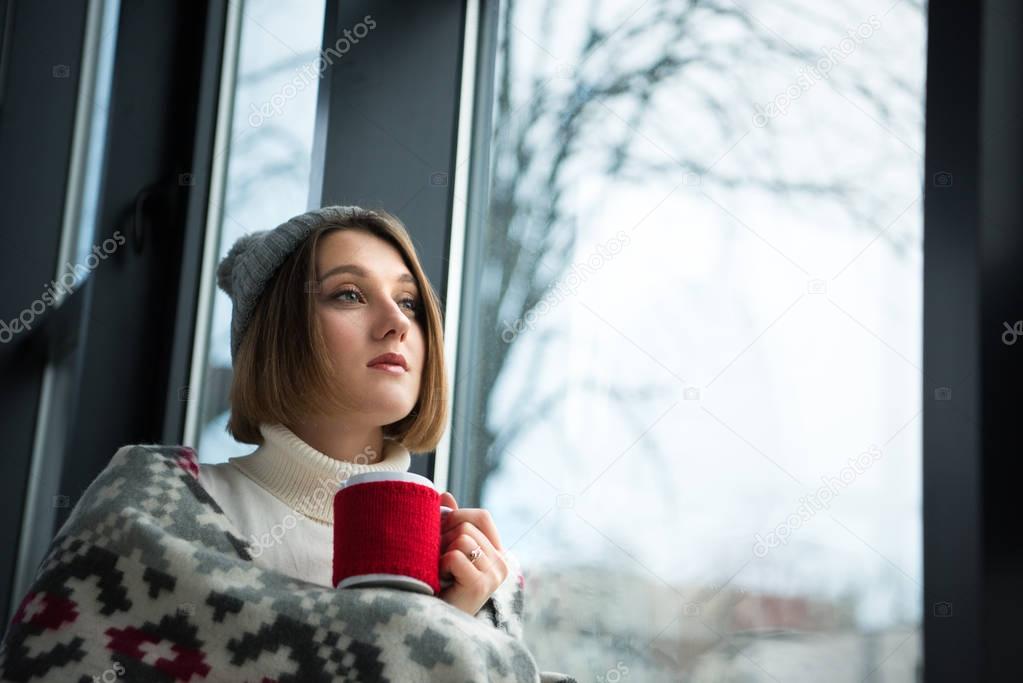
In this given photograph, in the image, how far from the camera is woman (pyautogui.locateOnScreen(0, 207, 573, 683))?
1088mm

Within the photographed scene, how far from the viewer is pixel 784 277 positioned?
5.19 feet

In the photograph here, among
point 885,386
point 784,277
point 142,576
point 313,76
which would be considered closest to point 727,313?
point 784,277

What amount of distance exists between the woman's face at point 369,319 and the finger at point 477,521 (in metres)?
0.18

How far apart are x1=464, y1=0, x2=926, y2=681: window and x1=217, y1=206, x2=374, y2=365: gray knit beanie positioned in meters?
0.48

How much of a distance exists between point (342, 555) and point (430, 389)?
404 millimetres

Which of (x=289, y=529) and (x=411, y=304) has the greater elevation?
(x=411, y=304)

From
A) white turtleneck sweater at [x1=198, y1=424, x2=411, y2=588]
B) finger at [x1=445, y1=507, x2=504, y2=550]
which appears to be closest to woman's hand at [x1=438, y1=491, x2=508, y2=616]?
finger at [x1=445, y1=507, x2=504, y2=550]

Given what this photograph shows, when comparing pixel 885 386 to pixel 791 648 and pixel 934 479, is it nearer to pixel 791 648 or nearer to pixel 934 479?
pixel 934 479

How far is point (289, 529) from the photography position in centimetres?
134

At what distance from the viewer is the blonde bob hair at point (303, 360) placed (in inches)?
54.6

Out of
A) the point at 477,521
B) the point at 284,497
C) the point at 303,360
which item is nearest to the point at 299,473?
the point at 284,497

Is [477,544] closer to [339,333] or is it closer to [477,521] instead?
[477,521]

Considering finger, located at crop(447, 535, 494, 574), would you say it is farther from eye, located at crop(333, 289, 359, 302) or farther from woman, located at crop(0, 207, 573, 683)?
eye, located at crop(333, 289, 359, 302)

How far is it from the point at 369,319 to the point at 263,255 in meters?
0.18
